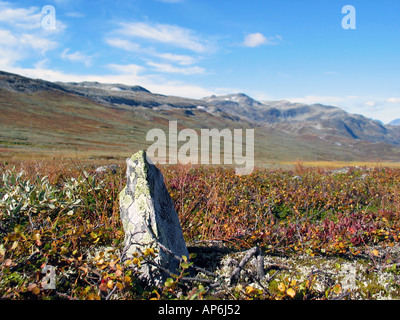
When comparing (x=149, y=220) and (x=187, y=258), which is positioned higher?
(x=149, y=220)

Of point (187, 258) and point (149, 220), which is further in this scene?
point (187, 258)

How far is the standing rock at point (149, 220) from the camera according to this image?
3010 millimetres

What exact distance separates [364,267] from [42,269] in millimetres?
3864

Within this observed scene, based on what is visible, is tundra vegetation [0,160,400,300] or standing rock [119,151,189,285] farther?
standing rock [119,151,189,285]

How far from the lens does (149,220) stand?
323cm

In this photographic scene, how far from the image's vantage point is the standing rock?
118 inches

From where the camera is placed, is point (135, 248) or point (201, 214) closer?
point (135, 248)

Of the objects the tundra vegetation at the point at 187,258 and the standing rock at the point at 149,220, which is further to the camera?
the standing rock at the point at 149,220
